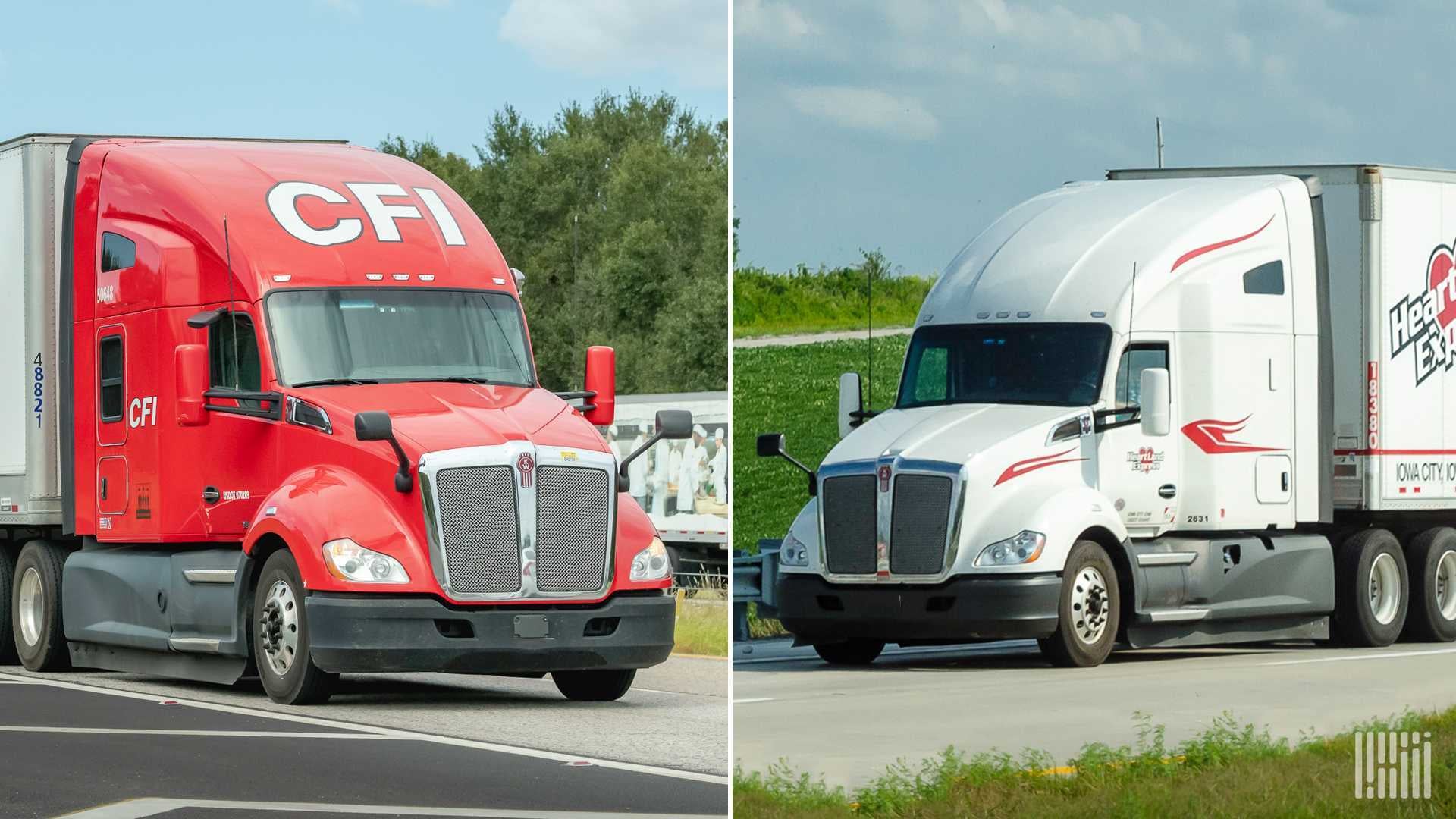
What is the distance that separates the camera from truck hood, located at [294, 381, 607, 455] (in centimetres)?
1531

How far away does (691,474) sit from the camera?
3200cm

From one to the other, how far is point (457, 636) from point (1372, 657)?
667 cm

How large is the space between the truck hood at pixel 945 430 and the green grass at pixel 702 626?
4.84 meters

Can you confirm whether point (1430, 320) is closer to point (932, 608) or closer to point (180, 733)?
point (932, 608)

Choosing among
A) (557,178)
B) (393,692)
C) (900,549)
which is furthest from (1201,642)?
(557,178)

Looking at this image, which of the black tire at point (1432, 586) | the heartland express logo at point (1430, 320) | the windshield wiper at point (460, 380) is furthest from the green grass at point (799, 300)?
the black tire at point (1432, 586)

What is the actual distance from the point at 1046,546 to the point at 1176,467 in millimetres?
1705

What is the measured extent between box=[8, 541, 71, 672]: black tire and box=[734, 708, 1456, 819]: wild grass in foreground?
11536 millimetres

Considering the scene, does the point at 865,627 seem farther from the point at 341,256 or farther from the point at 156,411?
the point at 156,411

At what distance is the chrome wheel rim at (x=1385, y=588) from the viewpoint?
730 inches

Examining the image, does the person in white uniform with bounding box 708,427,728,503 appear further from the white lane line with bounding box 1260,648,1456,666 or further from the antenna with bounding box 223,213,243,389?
the antenna with bounding box 223,213,243,389

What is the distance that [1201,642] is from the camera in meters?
17.4

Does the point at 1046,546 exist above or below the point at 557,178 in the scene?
below

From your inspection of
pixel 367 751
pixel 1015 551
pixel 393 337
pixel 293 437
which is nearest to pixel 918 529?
pixel 1015 551
